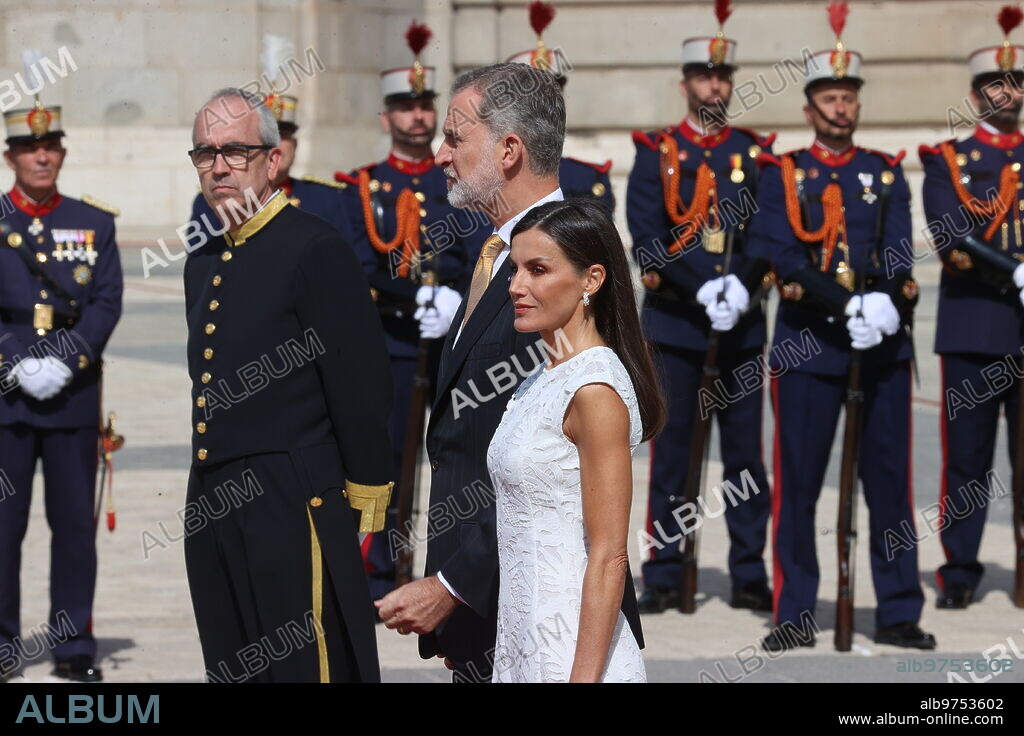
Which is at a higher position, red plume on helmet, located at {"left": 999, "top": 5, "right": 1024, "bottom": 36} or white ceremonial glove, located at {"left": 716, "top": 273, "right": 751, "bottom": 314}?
red plume on helmet, located at {"left": 999, "top": 5, "right": 1024, "bottom": 36}

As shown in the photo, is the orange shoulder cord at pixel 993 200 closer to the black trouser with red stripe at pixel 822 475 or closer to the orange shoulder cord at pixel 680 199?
the black trouser with red stripe at pixel 822 475

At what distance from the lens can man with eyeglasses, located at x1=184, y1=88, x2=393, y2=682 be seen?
4.03m

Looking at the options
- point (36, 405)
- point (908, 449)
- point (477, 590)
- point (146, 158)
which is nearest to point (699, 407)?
point (908, 449)

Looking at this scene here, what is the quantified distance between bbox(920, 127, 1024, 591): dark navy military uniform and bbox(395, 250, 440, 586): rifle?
1980mm

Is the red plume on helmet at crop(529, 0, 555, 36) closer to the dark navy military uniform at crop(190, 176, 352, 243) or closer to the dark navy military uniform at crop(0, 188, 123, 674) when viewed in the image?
the dark navy military uniform at crop(190, 176, 352, 243)

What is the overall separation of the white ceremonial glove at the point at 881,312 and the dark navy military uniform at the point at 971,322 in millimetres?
679

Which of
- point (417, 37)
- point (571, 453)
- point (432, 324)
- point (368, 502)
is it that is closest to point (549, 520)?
point (571, 453)

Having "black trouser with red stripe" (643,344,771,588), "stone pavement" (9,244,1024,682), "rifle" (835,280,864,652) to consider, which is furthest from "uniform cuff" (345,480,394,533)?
"black trouser with red stripe" (643,344,771,588)

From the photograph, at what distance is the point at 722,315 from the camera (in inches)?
267

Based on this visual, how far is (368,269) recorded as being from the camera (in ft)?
23.2

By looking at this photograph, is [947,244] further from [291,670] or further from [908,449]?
[291,670]

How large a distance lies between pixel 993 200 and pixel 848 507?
135cm

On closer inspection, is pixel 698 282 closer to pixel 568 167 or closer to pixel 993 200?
pixel 568 167
